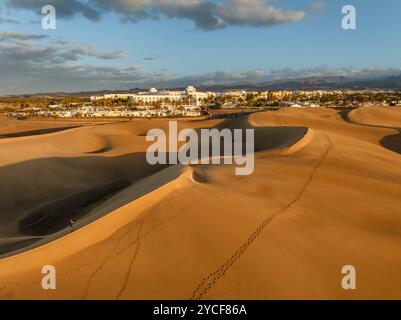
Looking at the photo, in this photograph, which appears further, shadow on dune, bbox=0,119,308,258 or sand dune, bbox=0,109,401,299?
shadow on dune, bbox=0,119,308,258

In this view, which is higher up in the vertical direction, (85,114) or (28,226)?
(85,114)

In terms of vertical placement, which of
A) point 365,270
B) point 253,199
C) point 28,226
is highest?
point 253,199

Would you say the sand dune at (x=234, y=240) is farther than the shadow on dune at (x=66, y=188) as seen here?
No

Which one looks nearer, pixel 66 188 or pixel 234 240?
pixel 234 240

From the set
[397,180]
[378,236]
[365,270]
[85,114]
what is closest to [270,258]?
[365,270]

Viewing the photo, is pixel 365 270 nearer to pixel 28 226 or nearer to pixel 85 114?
pixel 28 226

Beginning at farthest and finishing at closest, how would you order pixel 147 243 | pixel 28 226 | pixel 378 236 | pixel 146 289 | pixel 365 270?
pixel 28 226
pixel 378 236
pixel 147 243
pixel 365 270
pixel 146 289

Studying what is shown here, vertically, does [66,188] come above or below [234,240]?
below

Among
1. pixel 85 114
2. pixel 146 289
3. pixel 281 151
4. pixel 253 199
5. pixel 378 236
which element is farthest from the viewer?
pixel 85 114

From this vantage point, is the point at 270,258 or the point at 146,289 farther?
the point at 270,258

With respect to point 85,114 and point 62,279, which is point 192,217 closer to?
point 62,279
